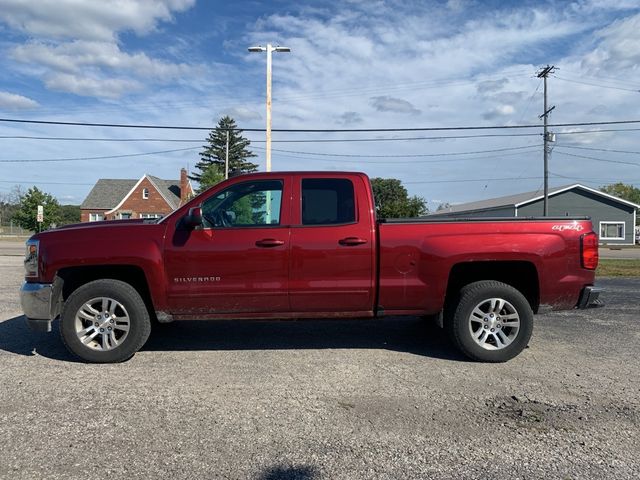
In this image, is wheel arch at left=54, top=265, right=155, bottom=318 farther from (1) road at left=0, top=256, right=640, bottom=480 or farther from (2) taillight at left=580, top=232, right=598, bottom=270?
(2) taillight at left=580, top=232, right=598, bottom=270

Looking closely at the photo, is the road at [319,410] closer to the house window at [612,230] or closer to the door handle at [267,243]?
the door handle at [267,243]

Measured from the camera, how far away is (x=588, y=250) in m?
5.16

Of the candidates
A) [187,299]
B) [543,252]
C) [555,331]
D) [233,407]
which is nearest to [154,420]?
[233,407]

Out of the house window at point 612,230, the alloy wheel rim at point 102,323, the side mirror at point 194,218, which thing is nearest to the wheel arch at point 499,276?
the side mirror at point 194,218

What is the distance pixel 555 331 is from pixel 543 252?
6.68ft

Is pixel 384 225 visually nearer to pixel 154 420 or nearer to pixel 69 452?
pixel 154 420

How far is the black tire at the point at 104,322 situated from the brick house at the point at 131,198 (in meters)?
50.5

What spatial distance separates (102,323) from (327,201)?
8.54 ft

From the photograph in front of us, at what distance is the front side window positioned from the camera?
5199 millimetres

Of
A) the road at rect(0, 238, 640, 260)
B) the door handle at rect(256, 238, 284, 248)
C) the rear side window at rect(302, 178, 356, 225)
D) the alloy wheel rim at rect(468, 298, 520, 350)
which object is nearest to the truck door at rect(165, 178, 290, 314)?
the door handle at rect(256, 238, 284, 248)

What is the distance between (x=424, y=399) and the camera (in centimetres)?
418

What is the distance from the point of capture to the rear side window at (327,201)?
523 centimetres

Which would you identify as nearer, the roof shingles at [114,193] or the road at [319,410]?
the road at [319,410]

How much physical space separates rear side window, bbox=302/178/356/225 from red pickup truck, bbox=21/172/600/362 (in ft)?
0.05
